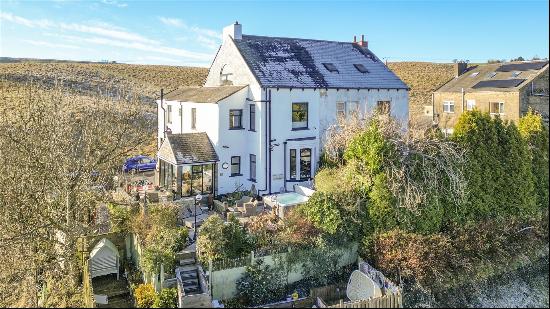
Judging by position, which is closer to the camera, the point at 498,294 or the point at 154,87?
the point at 498,294

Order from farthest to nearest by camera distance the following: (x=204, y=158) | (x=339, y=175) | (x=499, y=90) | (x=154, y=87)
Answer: (x=154, y=87), (x=499, y=90), (x=204, y=158), (x=339, y=175)

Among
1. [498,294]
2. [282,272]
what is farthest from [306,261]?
[498,294]

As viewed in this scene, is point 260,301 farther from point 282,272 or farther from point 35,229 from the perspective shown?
point 35,229

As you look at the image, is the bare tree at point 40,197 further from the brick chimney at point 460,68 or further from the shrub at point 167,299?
the brick chimney at point 460,68

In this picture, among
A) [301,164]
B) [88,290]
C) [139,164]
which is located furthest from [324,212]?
[139,164]

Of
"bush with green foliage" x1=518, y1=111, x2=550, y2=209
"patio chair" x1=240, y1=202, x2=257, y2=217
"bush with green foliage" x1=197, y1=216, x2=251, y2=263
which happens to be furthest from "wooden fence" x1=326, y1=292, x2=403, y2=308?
"bush with green foliage" x1=518, y1=111, x2=550, y2=209

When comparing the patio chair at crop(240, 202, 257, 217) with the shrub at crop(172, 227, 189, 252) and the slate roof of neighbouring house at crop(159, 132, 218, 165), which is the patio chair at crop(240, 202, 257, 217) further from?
the slate roof of neighbouring house at crop(159, 132, 218, 165)
